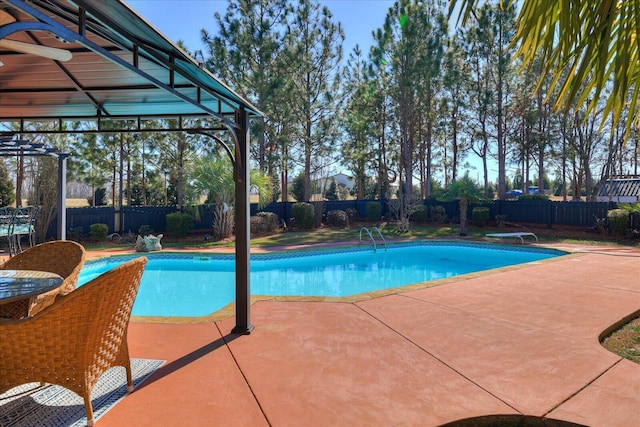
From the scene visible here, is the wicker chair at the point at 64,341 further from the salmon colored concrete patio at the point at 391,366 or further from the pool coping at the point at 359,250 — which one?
the pool coping at the point at 359,250

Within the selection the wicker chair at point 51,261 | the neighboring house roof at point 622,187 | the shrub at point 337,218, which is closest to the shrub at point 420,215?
the shrub at point 337,218

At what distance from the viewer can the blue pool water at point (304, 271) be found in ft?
22.6

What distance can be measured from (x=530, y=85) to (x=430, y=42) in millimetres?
5735

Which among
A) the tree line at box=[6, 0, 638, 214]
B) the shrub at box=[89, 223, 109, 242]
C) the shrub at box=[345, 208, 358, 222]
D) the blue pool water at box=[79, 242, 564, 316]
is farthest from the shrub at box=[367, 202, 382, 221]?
the shrub at box=[89, 223, 109, 242]

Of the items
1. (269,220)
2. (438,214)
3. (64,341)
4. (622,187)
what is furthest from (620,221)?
(64,341)

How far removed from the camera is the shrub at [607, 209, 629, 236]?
38.1ft

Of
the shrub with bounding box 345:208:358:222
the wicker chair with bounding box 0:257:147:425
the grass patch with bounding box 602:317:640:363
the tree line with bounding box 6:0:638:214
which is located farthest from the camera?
the shrub with bounding box 345:208:358:222

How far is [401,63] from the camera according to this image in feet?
54.7

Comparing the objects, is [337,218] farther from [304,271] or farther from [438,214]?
[304,271]

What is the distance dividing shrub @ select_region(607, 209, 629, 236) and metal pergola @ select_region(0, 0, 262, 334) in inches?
488

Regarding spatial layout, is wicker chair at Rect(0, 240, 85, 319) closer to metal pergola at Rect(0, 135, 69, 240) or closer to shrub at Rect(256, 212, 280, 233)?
metal pergola at Rect(0, 135, 69, 240)

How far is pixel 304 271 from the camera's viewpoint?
9273mm

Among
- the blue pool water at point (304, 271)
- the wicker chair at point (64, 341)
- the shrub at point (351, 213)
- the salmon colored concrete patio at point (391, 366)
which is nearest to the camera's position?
the wicker chair at point (64, 341)

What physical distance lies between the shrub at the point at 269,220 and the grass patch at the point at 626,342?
11.6m
